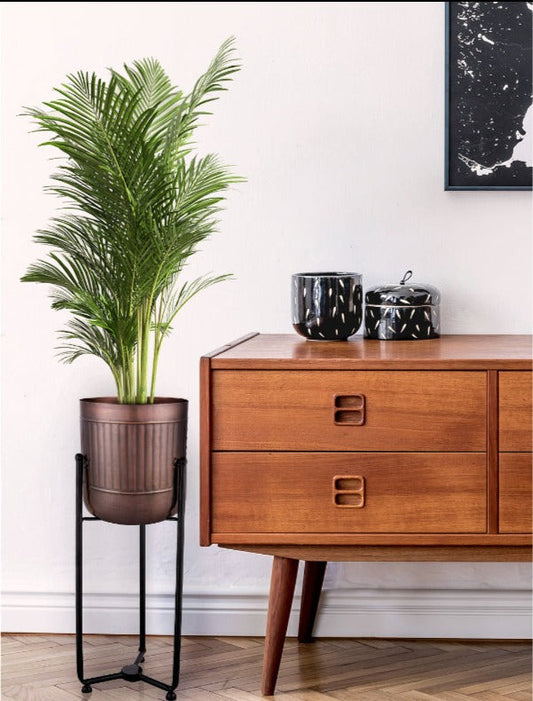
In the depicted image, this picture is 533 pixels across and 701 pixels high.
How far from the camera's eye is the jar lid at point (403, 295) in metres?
2.32

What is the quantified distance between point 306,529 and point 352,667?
21.5 inches

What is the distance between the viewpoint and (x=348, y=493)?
196 cm

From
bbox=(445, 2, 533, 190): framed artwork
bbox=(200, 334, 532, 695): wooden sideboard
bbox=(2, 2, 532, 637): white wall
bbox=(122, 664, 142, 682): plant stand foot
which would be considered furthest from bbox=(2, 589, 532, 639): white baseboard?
bbox=(445, 2, 533, 190): framed artwork

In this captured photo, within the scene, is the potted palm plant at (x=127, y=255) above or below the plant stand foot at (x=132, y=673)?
above

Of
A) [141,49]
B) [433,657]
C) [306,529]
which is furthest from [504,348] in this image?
[141,49]

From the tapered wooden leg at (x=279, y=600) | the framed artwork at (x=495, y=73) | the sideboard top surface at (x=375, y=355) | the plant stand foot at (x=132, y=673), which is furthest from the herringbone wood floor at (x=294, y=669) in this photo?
the framed artwork at (x=495, y=73)

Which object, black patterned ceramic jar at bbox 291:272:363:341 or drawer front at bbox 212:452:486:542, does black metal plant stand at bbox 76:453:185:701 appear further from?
black patterned ceramic jar at bbox 291:272:363:341

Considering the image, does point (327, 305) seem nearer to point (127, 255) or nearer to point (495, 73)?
point (127, 255)

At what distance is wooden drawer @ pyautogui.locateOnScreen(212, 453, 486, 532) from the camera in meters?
1.96

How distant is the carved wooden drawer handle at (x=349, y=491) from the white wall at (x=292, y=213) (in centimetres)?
66

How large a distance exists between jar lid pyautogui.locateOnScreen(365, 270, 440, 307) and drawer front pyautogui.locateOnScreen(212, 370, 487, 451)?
40cm

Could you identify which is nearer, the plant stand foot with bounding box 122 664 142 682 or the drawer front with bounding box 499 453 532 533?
the drawer front with bounding box 499 453 532 533

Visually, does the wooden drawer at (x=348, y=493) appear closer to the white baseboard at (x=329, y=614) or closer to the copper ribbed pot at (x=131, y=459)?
the copper ribbed pot at (x=131, y=459)

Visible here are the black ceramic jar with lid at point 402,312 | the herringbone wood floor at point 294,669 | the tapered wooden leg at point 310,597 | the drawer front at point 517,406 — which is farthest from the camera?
the tapered wooden leg at point 310,597
